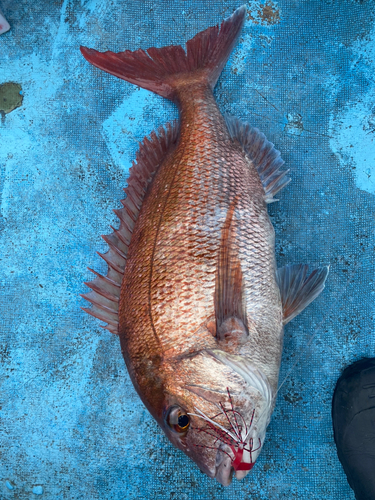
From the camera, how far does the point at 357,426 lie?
5.25 feet

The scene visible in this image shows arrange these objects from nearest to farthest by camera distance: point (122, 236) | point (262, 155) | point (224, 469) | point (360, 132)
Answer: point (224, 469)
point (122, 236)
point (262, 155)
point (360, 132)

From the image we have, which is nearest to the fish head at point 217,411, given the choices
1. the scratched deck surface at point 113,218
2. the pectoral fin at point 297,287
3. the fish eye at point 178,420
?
the fish eye at point 178,420

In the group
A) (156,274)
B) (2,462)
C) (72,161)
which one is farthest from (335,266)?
(2,462)

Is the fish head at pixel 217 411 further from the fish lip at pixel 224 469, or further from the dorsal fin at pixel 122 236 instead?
the dorsal fin at pixel 122 236

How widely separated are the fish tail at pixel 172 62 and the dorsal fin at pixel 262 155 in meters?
0.27

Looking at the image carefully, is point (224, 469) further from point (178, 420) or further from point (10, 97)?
point (10, 97)

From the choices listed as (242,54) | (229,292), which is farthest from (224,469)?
(242,54)

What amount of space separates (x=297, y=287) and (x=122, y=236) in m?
0.77

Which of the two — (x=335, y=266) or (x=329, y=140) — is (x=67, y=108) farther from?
(x=335, y=266)

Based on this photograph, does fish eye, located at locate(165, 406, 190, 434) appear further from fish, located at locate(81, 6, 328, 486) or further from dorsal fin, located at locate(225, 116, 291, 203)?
dorsal fin, located at locate(225, 116, 291, 203)

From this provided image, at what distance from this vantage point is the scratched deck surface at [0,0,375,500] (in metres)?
1.69

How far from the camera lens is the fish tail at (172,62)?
1635 millimetres

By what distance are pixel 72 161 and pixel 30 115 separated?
1.13 ft

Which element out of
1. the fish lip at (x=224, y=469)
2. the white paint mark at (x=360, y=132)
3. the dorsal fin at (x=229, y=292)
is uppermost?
the white paint mark at (x=360, y=132)
